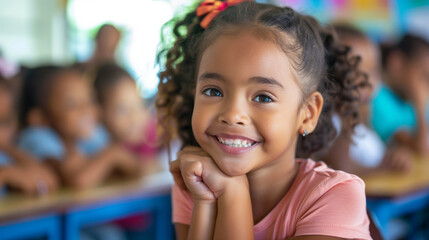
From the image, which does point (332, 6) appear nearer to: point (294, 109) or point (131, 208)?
point (131, 208)

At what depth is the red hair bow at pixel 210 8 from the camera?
107 centimetres

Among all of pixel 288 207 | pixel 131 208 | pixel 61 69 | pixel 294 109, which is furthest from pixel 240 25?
pixel 61 69

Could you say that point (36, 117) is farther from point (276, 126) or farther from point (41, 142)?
point (276, 126)

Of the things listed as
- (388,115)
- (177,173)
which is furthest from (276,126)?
(388,115)

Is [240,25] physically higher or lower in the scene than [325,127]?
higher

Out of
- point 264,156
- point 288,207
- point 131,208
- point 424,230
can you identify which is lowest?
point 424,230

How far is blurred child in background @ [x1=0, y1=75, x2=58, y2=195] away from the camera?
1948mm

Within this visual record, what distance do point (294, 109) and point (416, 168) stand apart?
1793 mm

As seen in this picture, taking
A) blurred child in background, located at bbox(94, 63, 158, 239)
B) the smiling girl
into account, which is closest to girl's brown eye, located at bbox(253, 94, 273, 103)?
the smiling girl

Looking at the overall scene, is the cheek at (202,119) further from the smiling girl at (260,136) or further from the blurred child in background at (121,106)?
the blurred child in background at (121,106)

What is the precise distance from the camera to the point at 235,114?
0.87 m

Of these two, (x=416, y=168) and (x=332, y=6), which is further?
(x=332, y=6)

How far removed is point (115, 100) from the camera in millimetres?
2660

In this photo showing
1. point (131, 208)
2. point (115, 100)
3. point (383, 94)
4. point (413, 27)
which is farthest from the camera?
point (413, 27)
